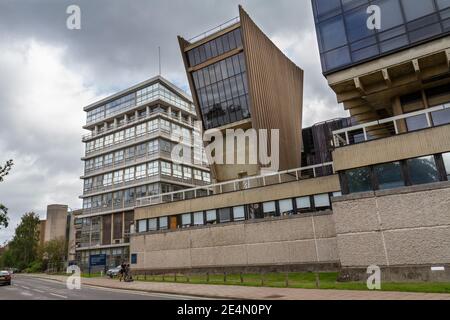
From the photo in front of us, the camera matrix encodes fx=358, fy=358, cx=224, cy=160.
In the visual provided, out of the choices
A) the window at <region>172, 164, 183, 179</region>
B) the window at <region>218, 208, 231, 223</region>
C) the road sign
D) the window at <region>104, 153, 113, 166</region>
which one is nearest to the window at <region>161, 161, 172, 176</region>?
the window at <region>172, 164, 183, 179</region>

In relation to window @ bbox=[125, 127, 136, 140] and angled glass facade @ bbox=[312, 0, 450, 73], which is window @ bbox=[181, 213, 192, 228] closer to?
angled glass facade @ bbox=[312, 0, 450, 73]

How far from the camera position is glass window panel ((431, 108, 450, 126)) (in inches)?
757

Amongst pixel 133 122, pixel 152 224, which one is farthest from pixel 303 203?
pixel 133 122

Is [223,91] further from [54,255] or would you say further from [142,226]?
[54,255]

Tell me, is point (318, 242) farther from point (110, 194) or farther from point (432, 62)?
point (110, 194)

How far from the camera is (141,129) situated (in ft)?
226

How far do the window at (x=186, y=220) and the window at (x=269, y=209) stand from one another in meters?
8.20

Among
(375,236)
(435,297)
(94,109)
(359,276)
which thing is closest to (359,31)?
(375,236)

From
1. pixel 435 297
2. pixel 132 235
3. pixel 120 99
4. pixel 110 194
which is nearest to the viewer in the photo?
pixel 435 297

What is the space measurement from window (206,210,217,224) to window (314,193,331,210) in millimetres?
9565

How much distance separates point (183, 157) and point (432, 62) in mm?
55397

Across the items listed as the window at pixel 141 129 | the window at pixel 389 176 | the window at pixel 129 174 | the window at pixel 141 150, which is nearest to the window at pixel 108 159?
the window at pixel 129 174

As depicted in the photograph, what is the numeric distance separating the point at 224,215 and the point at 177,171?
123 ft

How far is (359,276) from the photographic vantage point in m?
18.0
